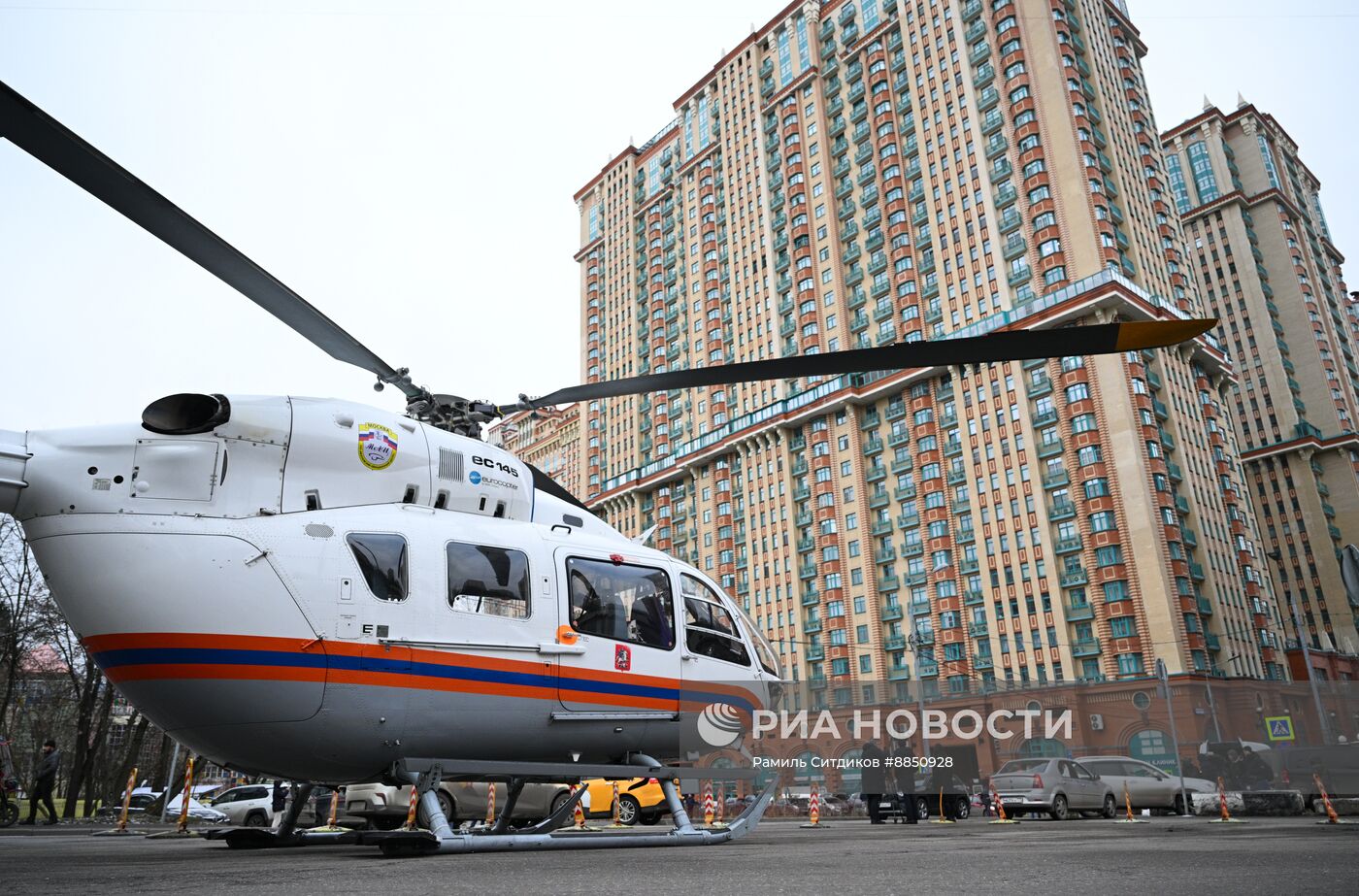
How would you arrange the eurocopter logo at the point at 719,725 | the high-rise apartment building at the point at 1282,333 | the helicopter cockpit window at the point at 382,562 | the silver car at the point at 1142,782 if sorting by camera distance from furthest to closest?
1. the high-rise apartment building at the point at 1282,333
2. the silver car at the point at 1142,782
3. the eurocopter logo at the point at 719,725
4. the helicopter cockpit window at the point at 382,562

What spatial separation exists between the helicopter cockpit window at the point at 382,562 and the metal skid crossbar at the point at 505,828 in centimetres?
130

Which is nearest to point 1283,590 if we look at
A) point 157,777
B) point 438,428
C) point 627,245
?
point 627,245

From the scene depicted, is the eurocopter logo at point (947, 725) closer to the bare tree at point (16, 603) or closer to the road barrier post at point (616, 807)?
the road barrier post at point (616, 807)

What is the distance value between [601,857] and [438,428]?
160 inches

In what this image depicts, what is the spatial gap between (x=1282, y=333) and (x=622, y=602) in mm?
96358

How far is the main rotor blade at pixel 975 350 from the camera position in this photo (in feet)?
21.6

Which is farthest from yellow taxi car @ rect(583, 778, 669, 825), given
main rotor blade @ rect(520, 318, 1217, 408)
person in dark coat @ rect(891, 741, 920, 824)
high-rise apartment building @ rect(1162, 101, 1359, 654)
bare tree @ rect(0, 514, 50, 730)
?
high-rise apartment building @ rect(1162, 101, 1359, 654)

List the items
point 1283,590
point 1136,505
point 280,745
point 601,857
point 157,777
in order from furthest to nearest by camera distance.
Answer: point 1283,590 < point 1136,505 < point 157,777 < point 280,745 < point 601,857

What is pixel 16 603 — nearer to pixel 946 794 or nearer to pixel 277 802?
pixel 277 802

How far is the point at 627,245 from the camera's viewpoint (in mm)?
87688

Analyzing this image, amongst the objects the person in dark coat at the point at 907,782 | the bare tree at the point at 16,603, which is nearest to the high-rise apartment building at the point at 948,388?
the person in dark coat at the point at 907,782

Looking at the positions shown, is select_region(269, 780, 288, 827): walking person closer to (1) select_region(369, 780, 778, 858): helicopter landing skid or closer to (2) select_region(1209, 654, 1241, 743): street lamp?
(1) select_region(369, 780, 778, 858): helicopter landing skid

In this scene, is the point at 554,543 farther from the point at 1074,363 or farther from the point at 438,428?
the point at 1074,363

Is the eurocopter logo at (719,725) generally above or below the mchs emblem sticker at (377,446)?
below
